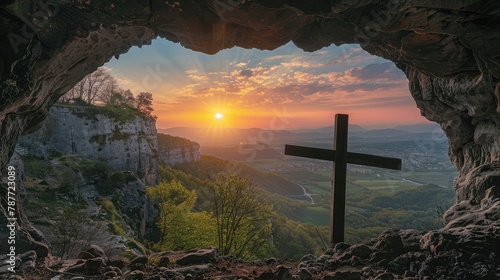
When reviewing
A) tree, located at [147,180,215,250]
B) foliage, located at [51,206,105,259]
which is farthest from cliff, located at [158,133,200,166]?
foliage, located at [51,206,105,259]

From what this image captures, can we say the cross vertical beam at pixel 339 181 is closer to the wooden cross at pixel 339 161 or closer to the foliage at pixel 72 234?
the wooden cross at pixel 339 161

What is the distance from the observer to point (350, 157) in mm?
7730

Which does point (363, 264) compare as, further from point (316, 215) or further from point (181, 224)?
point (316, 215)

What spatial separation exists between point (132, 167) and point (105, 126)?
870cm

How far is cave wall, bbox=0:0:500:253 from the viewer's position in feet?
15.5

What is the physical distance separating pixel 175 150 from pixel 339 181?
8924 centimetres

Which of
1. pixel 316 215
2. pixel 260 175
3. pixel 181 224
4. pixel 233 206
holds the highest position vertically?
pixel 233 206

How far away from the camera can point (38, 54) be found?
515cm

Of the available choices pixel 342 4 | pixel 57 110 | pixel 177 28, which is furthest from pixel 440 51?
pixel 57 110

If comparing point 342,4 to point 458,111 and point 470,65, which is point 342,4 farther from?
point 458,111

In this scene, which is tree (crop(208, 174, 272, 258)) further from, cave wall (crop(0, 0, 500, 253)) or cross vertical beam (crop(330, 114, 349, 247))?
cave wall (crop(0, 0, 500, 253))

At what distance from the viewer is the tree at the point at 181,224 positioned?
1032 inches

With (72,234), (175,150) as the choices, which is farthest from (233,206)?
(175,150)

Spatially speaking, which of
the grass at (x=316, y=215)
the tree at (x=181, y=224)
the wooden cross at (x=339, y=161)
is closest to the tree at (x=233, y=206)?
the tree at (x=181, y=224)
